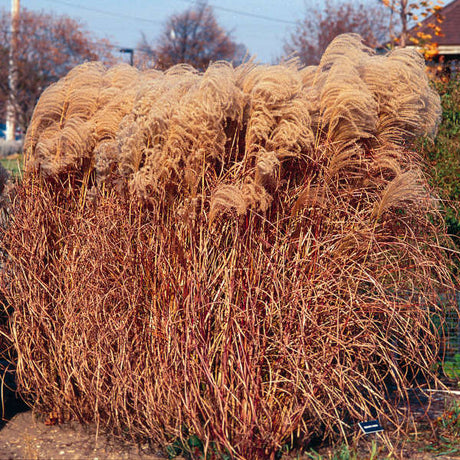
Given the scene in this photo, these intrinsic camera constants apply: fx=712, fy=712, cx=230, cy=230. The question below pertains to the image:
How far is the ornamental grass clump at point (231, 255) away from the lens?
3.97 meters

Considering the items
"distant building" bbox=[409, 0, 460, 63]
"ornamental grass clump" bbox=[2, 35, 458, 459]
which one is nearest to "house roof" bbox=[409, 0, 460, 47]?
"distant building" bbox=[409, 0, 460, 63]

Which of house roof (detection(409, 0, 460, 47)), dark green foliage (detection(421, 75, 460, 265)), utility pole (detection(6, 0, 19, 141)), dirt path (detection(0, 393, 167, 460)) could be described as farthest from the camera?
utility pole (detection(6, 0, 19, 141))

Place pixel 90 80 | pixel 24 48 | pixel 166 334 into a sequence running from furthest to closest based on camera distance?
pixel 24 48
pixel 90 80
pixel 166 334

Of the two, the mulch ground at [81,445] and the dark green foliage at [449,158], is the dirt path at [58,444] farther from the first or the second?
the dark green foliage at [449,158]

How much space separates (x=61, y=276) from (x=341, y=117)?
2029 millimetres

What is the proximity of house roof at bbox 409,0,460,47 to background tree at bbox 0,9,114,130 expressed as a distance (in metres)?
17.9

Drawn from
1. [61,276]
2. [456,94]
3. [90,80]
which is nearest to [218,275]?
[61,276]

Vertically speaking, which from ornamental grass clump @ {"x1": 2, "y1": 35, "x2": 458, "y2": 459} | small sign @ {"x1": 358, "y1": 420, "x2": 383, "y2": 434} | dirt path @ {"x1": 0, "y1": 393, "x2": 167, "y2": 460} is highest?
ornamental grass clump @ {"x1": 2, "y1": 35, "x2": 458, "y2": 459}

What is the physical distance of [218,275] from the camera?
4047 millimetres

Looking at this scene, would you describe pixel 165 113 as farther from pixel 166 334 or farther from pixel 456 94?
pixel 456 94

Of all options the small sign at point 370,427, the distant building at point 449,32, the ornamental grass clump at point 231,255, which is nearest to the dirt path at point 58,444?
the ornamental grass clump at point 231,255

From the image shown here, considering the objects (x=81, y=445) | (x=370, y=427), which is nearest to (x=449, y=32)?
(x=370, y=427)

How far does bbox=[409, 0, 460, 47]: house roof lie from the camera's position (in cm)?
1809

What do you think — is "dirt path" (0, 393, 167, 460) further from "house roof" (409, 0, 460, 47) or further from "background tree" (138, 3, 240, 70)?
"background tree" (138, 3, 240, 70)
